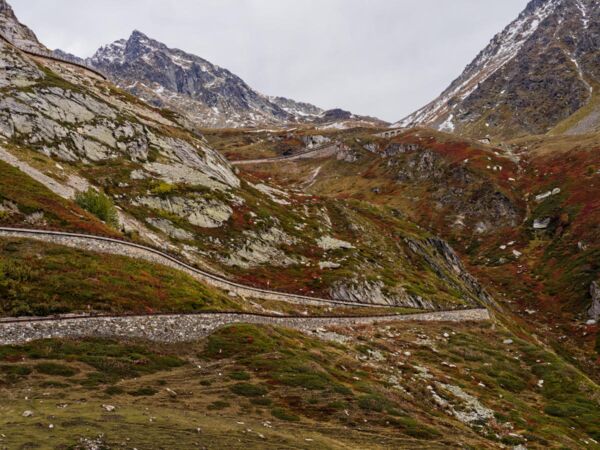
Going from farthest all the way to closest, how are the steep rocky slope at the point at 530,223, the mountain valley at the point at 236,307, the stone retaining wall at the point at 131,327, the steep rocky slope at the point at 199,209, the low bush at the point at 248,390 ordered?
the steep rocky slope at the point at 530,223
the steep rocky slope at the point at 199,209
the stone retaining wall at the point at 131,327
the low bush at the point at 248,390
the mountain valley at the point at 236,307

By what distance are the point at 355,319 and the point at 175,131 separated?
3407 inches

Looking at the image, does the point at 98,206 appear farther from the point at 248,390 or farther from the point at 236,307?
the point at 248,390

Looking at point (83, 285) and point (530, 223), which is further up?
point (530, 223)

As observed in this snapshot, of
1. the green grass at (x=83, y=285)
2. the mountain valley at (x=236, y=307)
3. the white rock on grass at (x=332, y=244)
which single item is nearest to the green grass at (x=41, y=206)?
the mountain valley at (x=236, y=307)

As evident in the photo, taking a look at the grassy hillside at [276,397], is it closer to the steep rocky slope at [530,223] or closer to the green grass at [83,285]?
the green grass at [83,285]

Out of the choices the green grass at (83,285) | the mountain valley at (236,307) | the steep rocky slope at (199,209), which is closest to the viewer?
the mountain valley at (236,307)

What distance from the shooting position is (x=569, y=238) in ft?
433

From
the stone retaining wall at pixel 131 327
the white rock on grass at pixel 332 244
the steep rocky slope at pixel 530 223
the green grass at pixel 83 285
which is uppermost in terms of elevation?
the steep rocky slope at pixel 530 223

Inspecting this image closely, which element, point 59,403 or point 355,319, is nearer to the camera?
point 59,403

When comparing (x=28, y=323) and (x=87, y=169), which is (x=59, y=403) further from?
(x=87, y=169)

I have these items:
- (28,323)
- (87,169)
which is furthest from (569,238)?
(28,323)

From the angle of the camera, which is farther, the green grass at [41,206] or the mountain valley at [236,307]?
the green grass at [41,206]

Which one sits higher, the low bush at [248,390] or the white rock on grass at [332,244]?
the white rock on grass at [332,244]

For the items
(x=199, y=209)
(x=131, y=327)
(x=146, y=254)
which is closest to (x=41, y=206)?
(x=146, y=254)
